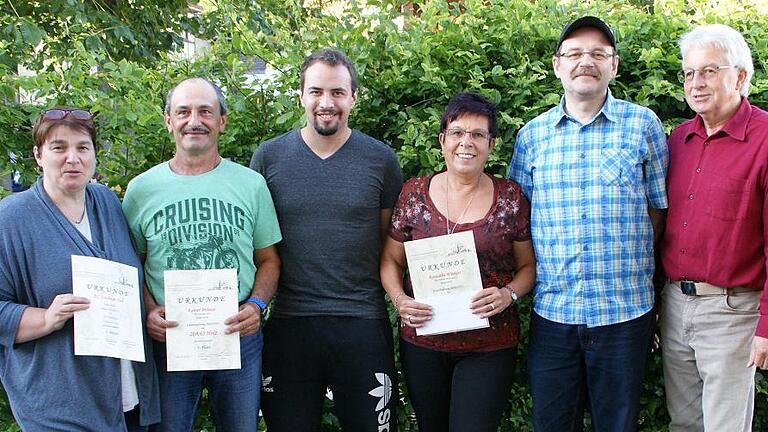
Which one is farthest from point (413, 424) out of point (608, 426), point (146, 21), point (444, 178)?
point (146, 21)

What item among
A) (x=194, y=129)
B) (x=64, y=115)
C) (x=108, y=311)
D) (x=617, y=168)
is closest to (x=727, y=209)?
(x=617, y=168)

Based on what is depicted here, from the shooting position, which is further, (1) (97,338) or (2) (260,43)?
(2) (260,43)

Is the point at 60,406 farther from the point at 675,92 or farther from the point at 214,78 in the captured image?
the point at 675,92

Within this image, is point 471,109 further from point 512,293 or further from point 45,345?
point 45,345

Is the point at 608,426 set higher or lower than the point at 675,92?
lower

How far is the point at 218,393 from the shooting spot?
10.7ft

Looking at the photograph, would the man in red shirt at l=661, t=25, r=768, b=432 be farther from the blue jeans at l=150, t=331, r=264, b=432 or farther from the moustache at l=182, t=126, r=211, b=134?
the moustache at l=182, t=126, r=211, b=134

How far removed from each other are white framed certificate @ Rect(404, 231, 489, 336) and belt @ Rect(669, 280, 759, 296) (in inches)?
34.1

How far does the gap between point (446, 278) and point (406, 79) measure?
50.8 inches

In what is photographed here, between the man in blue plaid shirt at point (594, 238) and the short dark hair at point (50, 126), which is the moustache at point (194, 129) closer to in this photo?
the short dark hair at point (50, 126)

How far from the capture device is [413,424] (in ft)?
12.7

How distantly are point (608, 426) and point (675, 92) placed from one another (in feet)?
5.46

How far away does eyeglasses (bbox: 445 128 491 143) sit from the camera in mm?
3240

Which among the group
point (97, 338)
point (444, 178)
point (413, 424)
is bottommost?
point (413, 424)
